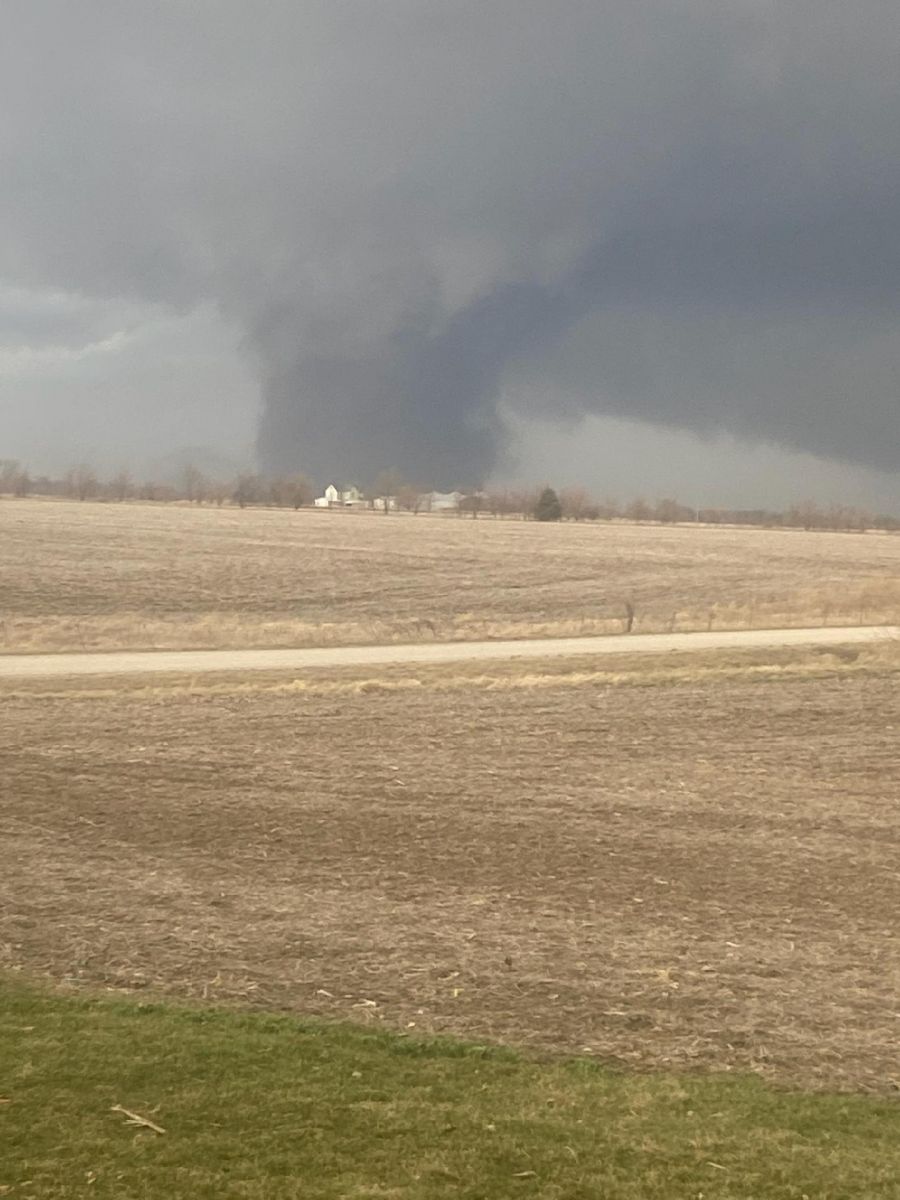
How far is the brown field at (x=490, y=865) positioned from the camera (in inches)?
285

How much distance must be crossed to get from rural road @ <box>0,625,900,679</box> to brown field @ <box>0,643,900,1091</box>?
5204mm

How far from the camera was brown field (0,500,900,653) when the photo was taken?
120 ft

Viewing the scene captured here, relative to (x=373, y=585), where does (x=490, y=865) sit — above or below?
below

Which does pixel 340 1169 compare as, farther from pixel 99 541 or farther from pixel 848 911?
pixel 99 541

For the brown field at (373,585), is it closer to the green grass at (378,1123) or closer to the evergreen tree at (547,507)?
the green grass at (378,1123)

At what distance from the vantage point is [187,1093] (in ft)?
18.0

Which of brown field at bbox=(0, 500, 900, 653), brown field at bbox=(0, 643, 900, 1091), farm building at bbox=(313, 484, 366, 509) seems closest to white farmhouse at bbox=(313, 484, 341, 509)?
farm building at bbox=(313, 484, 366, 509)

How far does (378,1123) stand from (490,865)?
18.5ft

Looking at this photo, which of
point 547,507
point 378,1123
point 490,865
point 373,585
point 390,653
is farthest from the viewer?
point 547,507

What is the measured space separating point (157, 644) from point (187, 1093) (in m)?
28.0

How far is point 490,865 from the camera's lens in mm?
10773

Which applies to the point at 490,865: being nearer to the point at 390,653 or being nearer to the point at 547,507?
the point at 390,653

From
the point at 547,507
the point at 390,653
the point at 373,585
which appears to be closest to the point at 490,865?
the point at 390,653

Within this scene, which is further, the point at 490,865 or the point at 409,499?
the point at 409,499
